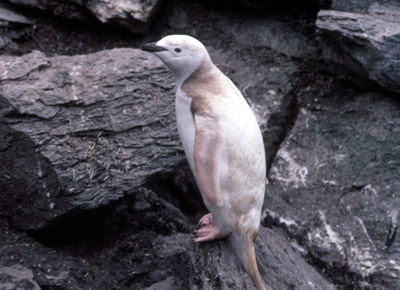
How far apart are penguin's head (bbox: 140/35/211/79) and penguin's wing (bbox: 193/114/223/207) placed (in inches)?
18.9

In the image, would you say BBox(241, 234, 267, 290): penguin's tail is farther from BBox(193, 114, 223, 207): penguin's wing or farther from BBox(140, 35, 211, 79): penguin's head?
BBox(140, 35, 211, 79): penguin's head

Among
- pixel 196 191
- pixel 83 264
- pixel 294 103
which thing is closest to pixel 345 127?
pixel 294 103

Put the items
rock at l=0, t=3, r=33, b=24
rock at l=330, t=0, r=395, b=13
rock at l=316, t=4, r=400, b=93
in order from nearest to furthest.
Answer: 1. rock at l=316, t=4, r=400, b=93
2. rock at l=330, t=0, r=395, b=13
3. rock at l=0, t=3, r=33, b=24

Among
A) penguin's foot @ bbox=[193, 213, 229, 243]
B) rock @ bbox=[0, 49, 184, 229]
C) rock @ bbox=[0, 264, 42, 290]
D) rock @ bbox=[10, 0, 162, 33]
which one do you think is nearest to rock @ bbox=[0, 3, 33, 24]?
rock @ bbox=[10, 0, 162, 33]

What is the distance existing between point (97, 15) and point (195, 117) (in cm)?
242

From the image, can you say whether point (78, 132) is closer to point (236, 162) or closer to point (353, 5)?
point (236, 162)

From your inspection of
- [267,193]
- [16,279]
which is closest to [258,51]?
[267,193]

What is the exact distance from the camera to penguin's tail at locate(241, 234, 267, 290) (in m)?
2.75

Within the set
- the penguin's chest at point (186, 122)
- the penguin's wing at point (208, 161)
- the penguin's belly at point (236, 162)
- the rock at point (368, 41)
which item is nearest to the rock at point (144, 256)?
the penguin's belly at point (236, 162)

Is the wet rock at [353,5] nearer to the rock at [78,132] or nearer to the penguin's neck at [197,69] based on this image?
the rock at [78,132]

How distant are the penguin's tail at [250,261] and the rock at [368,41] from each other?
6.20 feet

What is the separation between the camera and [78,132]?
3.31m

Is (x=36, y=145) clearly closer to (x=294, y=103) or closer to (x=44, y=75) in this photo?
(x=44, y=75)

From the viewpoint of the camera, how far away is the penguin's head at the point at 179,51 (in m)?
2.82
